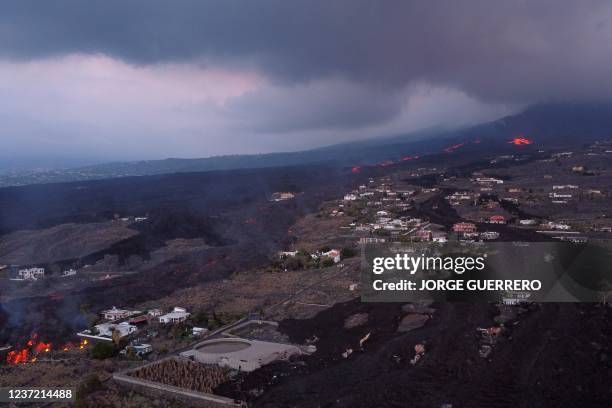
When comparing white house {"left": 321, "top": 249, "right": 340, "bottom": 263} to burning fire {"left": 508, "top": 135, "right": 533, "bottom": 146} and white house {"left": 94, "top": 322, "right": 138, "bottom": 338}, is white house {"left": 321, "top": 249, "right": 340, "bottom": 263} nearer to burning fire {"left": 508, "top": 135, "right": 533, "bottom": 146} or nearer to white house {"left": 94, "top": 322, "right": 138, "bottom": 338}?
white house {"left": 94, "top": 322, "right": 138, "bottom": 338}

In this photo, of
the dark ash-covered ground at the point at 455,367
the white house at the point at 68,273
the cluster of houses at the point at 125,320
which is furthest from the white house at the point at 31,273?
the dark ash-covered ground at the point at 455,367

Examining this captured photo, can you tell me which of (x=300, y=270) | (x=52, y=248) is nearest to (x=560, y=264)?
(x=300, y=270)

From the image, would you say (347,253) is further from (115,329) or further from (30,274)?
(30,274)

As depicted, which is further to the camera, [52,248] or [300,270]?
[52,248]

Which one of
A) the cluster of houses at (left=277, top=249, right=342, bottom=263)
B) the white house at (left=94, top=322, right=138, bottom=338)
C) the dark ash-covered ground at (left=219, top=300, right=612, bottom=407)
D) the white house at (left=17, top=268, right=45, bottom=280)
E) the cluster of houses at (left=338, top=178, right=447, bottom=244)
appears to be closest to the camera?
the dark ash-covered ground at (left=219, top=300, right=612, bottom=407)

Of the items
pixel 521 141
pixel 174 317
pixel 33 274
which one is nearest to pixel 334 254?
pixel 174 317

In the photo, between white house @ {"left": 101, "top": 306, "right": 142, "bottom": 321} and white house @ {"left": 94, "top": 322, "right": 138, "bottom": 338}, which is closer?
white house @ {"left": 94, "top": 322, "right": 138, "bottom": 338}

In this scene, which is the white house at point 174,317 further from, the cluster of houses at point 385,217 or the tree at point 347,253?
the cluster of houses at point 385,217

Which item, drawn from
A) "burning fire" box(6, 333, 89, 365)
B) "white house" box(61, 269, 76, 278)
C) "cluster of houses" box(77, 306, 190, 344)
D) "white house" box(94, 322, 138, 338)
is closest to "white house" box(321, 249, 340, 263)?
"cluster of houses" box(77, 306, 190, 344)

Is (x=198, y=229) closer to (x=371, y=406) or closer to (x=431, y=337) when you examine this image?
(x=431, y=337)
